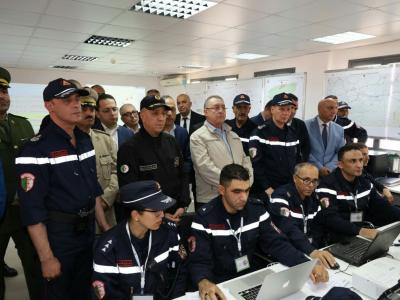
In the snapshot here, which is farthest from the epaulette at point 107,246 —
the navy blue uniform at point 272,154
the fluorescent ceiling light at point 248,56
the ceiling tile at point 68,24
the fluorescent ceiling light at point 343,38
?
the fluorescent ceiling light at point 248,56

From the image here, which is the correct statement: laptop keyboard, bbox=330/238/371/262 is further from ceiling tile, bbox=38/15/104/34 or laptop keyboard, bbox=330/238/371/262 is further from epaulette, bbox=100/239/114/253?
ceiling tile, bbox=38/15/104/34

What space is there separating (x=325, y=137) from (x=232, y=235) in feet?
7.04

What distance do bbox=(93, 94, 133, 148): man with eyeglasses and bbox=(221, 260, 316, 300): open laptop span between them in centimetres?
173

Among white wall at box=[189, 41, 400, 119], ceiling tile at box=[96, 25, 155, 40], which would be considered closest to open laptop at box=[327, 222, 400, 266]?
ceiling tile at box=[96, 25, 155, 40]

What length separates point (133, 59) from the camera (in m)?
7.04

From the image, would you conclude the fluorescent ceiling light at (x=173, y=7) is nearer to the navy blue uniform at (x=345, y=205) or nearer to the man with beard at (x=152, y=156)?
the man with beard at (x=152, y=156)

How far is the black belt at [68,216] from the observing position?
1.62 meters

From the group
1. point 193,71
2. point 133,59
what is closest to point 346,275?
point 133,59

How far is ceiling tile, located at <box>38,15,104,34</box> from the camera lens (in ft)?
12.8

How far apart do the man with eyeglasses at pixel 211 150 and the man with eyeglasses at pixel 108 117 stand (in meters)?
0.71

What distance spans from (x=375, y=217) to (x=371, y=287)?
4.76 ft

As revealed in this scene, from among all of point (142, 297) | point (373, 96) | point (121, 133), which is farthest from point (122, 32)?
point (373, 96)

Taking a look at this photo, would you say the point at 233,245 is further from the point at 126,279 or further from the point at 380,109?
the point at 380,109

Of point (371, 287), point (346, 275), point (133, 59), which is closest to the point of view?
point (371, 287)
